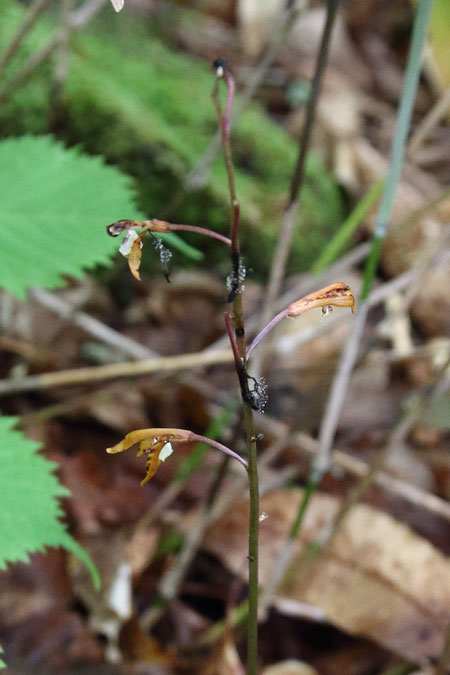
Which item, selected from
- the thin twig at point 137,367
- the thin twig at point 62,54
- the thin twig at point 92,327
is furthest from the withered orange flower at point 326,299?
the thin twig at point 62,54

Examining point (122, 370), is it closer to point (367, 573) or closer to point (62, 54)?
point (367, 573)

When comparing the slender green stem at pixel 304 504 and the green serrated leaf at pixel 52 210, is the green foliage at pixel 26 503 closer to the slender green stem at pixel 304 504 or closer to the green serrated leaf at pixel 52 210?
the green serrated leaf at pixel 52 210

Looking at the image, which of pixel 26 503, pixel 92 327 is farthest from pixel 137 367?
pixel 26 503

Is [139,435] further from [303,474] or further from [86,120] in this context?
[86,120]

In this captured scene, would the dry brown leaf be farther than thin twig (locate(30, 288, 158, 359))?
No

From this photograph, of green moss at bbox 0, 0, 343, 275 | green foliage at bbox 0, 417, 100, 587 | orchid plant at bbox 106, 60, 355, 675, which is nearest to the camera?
orchid plant at bbox 106, 60, 355, 675

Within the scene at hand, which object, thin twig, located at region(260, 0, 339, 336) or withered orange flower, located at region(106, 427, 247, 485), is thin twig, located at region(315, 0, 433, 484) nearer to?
thin twig, located at region(260, 0, 339, 336)

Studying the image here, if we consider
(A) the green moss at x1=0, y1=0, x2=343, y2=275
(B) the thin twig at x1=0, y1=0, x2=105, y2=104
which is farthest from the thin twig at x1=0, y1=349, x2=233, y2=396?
(B) the thin twig at x1=0, y1=0, x2=105, y2=104

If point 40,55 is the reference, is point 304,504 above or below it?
below
